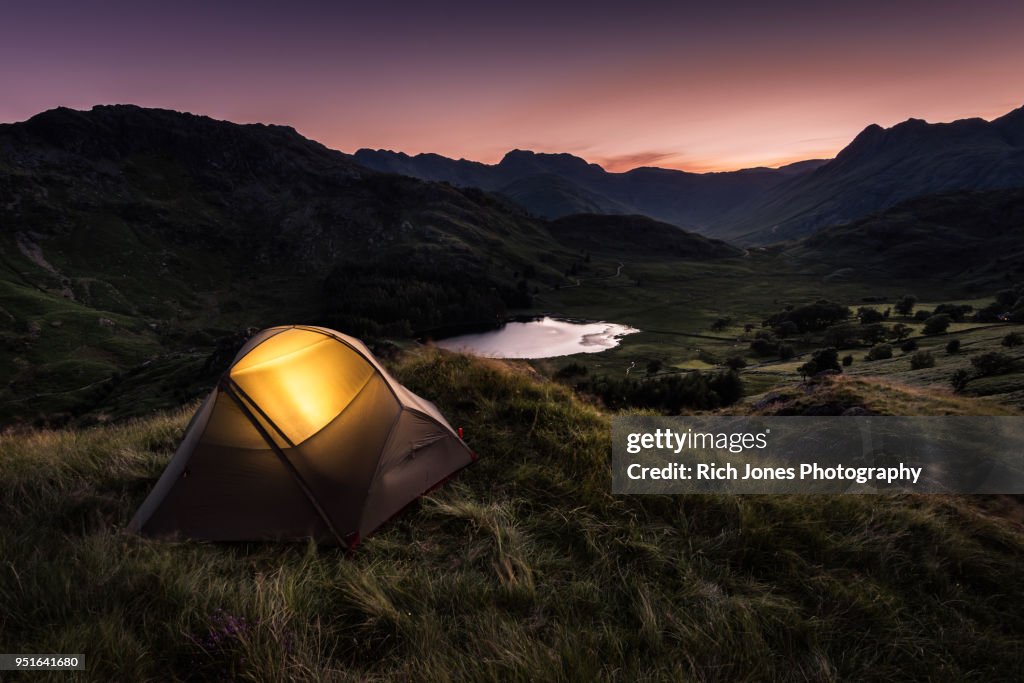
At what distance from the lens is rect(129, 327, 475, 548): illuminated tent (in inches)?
253

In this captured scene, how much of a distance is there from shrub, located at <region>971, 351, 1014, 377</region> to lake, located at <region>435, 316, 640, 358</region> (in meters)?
108

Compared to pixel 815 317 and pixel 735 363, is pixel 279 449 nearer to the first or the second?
pixel 735 363

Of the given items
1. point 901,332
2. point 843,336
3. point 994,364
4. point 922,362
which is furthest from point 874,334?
point 994,364

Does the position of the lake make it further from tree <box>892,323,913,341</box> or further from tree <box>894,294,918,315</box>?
tree <box>894,294,918,315</box>

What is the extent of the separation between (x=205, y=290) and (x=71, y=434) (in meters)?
223

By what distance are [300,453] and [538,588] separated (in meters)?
4.31

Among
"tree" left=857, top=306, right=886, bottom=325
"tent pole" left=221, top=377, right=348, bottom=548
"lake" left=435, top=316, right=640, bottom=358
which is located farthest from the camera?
"lake" left=435, top=316, right=640, bottom=358

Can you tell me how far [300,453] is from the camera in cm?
691

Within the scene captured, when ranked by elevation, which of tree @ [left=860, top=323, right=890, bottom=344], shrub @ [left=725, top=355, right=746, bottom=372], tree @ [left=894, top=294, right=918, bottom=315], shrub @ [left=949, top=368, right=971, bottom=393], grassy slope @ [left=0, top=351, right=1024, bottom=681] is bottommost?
shrub @ [left=725, top=355, right=746, bottom=372]

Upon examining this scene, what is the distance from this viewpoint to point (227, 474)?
6.78m

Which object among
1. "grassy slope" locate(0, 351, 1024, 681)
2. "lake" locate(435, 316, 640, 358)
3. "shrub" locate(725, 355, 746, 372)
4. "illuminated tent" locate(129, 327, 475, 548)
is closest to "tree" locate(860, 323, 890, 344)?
"shrub" locate(725, 355, 746, 372)

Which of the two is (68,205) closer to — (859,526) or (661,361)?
(661,361)

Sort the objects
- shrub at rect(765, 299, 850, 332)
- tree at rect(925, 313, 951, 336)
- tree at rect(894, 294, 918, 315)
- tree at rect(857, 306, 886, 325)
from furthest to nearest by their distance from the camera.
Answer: tree at rect(894, 294, 918, 315) < shrub at rect(765, 299, 850, 332) < tree at rect(857, 306, 886, 325) < tree at rect(925, 313, 951, 336)

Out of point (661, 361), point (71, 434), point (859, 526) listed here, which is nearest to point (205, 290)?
point (661, 361)
